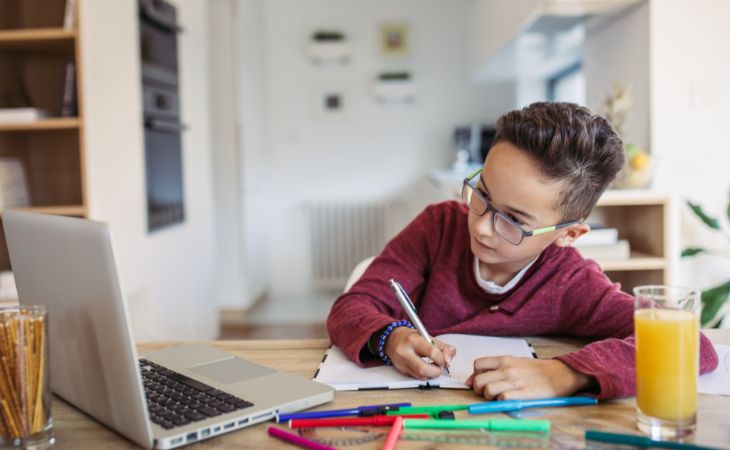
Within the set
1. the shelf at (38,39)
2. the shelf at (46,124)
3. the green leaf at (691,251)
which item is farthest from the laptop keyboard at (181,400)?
the green leaf at (691,251)

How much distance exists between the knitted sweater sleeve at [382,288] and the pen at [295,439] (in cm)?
30

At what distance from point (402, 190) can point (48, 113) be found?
3.40m

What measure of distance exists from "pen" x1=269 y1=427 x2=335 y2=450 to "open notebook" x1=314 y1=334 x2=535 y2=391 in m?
0.18

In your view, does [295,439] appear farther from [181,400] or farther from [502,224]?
[502,224]

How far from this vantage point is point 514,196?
114 cm

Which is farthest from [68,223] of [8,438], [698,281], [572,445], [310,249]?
[310,249]

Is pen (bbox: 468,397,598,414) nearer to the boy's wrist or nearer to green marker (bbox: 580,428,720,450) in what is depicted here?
green marker (bbox: 580,428,720,450)

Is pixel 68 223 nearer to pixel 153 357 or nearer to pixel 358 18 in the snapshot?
pixel 153 357

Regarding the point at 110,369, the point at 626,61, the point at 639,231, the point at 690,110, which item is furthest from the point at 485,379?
the point at 626,61

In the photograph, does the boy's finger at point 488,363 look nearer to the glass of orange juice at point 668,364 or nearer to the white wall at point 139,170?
the glass of orange juice at point 668,364

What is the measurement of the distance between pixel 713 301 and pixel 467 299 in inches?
59.2

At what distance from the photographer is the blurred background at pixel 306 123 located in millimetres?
2734

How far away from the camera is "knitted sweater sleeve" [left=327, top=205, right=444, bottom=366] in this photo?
1161 mm

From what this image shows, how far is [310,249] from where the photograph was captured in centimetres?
590
